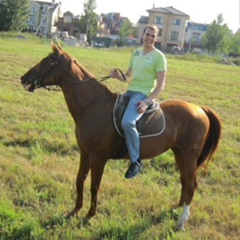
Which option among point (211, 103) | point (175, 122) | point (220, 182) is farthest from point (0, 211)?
point (211, 103)

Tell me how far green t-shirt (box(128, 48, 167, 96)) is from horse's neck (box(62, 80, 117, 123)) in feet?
1.57

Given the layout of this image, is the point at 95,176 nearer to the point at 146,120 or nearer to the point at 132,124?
the point at 132,124

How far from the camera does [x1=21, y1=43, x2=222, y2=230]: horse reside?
4.70 m

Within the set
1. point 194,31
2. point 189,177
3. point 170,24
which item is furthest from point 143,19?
point 189,177

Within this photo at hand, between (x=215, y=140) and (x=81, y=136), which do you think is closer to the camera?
(x=81, y=136)

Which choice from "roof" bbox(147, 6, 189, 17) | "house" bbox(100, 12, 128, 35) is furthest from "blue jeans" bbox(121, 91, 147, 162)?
"house" bbox(100, 12, 128, 35)

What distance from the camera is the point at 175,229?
495cm

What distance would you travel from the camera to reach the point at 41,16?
4166 inches

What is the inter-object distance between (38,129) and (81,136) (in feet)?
14.2

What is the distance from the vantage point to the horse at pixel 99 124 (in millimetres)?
4699

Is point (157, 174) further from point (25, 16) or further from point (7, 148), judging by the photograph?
point (25, 16)

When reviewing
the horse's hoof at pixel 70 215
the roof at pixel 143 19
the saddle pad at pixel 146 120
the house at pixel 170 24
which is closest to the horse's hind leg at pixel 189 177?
the saddle pad at pixel 146 120

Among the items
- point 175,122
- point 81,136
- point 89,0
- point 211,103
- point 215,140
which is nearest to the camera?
point 81,136

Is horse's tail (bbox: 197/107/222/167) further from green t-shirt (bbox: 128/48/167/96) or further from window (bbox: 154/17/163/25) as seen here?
window (bbox: 154/17/163/25)
